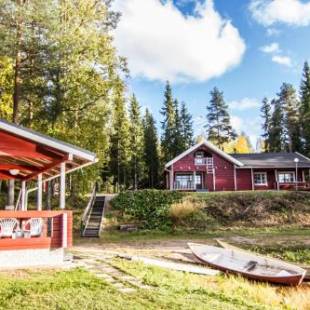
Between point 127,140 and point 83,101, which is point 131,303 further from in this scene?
point 127,140

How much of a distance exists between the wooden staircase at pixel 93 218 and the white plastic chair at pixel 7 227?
385 inches

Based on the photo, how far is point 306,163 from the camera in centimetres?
3322

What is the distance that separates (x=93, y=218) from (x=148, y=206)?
134 inches

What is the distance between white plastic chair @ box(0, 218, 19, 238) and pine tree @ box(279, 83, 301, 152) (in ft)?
139

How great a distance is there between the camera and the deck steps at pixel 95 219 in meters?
19.3

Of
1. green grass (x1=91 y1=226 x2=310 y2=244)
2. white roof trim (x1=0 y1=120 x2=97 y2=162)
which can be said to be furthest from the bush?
white roof trim (x1=0 y1=120 x2=97 y2=162)

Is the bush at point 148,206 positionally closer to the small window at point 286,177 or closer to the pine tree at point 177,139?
the small window at point 286,177

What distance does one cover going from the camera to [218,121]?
52.3 m

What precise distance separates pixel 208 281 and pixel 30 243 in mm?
4427

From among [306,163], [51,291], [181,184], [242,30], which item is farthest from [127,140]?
[51,291]

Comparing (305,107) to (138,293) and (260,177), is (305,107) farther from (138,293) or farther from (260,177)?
(138,293)

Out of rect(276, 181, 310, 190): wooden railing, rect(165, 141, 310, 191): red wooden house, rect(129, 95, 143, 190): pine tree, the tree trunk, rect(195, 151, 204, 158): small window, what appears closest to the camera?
the tree trunk

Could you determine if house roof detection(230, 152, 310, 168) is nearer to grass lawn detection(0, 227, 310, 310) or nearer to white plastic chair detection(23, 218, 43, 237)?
grass lawn detection(0, 227, 310, 310)

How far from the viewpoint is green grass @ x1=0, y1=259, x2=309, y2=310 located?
5977 mm
